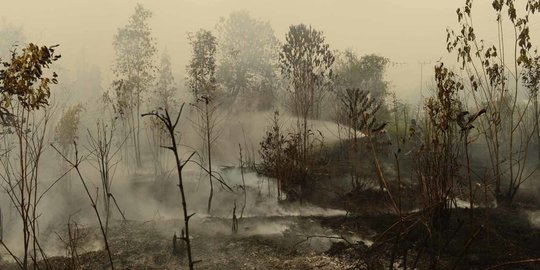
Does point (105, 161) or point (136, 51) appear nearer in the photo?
A: point (105, 161)

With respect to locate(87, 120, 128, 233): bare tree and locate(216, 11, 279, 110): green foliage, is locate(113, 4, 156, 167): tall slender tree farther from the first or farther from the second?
locate(87, 120, 128, 233): bare tree

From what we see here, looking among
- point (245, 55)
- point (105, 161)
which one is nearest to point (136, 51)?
point (245, 55)

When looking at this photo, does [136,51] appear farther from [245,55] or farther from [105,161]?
[105,161]

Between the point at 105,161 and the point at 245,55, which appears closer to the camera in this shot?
the point at 105,161

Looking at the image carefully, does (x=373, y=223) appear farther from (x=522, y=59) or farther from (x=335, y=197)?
(x=522, y=59)

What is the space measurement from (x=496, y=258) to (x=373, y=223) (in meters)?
2.49

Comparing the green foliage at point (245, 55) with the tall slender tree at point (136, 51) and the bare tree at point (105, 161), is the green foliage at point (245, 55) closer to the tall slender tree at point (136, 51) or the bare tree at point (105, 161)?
the tall slender tree at point (136, 51)

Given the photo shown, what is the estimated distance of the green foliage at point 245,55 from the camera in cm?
2959

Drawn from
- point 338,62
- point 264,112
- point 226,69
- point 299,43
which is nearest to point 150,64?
point 226,69

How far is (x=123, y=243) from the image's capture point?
7926 mm

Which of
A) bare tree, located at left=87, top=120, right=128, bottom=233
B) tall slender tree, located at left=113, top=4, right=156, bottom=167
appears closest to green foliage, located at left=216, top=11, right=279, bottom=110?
tall slender tree, located at left=113, top=4, right=156, bottom=167

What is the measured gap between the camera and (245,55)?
3172 cm

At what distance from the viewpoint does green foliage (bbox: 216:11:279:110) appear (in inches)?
1165

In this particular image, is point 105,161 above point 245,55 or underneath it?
underneath
